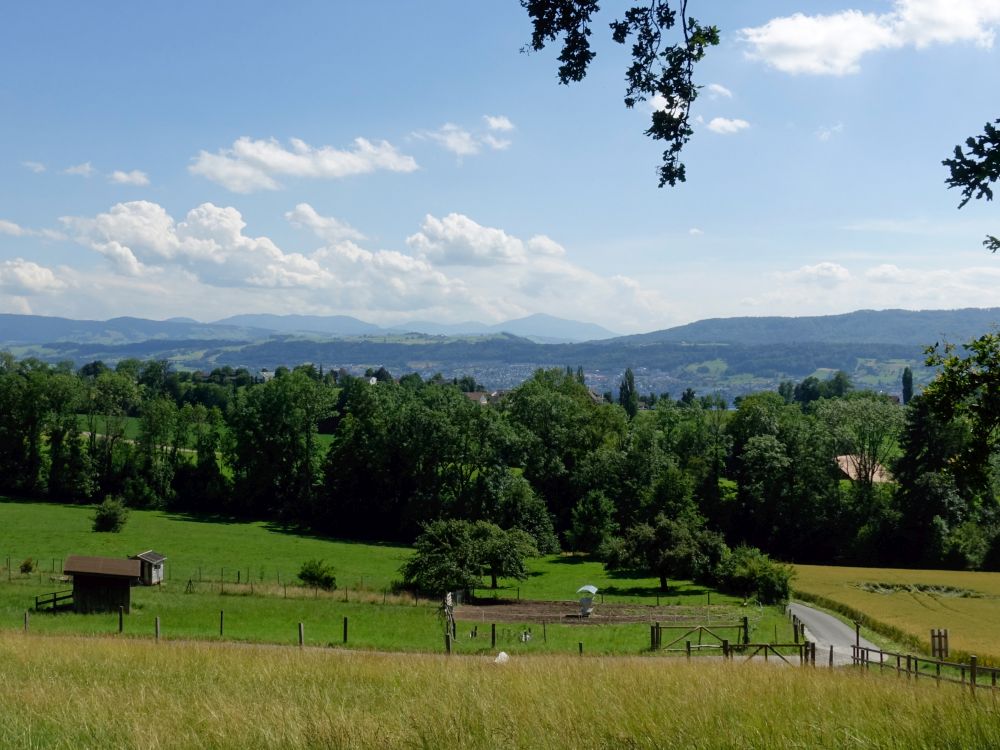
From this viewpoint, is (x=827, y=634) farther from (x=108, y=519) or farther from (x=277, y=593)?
(x=108, y=519)

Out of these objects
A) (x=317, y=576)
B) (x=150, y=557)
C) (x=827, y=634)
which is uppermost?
(x=150, y=557)

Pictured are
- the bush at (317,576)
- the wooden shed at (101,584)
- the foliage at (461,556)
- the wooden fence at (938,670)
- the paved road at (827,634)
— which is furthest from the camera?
the bush at (317,576)

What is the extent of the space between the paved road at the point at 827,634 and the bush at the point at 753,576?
1.27 m

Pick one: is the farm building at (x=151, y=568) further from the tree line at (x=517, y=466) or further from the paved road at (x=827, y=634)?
the paved road at (x=827, y=634)

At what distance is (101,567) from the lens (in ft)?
120

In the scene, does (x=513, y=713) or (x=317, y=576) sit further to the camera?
(x=317, y=576)

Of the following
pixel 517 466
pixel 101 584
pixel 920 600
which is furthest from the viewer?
pixel 517 466

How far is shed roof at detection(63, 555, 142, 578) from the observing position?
36.1 m

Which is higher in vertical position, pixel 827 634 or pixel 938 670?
pixel 938 670

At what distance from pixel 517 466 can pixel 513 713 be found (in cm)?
7302

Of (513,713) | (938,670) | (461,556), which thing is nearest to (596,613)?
(461,556)

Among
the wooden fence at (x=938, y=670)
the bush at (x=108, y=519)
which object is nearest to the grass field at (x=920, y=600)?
the wooden fence at (x=938, y=670)

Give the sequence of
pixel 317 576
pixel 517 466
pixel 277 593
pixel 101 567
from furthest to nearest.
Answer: pixel 517 466 → pixel 317 576 → pixel 277 593 → pixel 101 567

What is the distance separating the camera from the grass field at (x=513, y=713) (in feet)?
21.7
